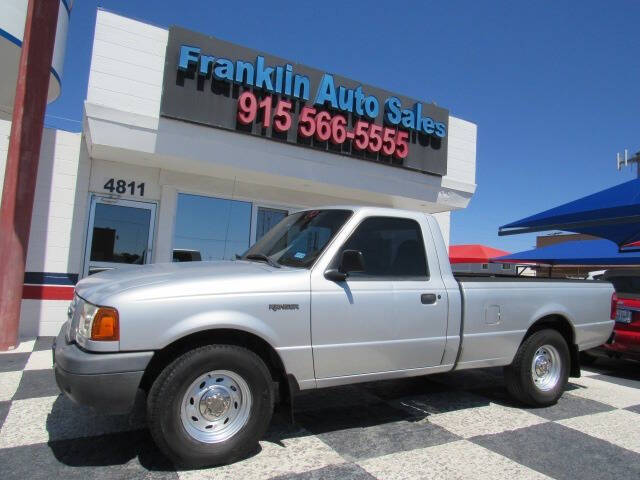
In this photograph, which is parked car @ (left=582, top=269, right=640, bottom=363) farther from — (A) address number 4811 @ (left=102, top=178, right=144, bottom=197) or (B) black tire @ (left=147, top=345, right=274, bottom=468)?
(A) address number 4811 @ (left=102, top=178, right=144, bottom=197)

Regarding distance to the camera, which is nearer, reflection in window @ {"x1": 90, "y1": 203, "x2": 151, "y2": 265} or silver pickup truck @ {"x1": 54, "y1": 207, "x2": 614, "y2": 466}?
silver pickup truck @ {"x1": 54, "y1": 207, "x2": 614, "y2": 466}

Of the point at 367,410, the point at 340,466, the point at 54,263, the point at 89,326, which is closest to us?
the point at 89,326

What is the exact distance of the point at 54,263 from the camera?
7.98 meters

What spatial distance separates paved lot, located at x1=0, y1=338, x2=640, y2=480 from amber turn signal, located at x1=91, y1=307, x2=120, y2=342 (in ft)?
2.87

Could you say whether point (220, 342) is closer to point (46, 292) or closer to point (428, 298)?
point (428, 298)

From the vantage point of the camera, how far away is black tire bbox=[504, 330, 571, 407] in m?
4.71

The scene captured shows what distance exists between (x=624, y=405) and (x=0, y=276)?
7.78 m

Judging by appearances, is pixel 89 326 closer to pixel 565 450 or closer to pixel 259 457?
pixel 259 457

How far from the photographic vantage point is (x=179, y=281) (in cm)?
317

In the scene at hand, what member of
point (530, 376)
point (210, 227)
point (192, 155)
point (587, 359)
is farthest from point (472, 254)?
point (530, 376)

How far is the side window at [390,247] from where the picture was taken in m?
3.96

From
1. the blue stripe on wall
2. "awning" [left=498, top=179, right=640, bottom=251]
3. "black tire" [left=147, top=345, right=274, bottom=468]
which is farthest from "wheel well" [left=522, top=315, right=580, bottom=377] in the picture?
the blue stripe on wall

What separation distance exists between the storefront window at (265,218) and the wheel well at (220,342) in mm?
6457

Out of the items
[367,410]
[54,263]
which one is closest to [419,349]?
[367,410]
